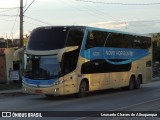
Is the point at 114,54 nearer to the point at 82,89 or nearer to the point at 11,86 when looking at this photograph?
the point at 82,89

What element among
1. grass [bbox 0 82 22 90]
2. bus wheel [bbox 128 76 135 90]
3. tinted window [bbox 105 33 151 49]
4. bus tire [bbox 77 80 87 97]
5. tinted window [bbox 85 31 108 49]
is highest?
tinted window [bbox 85 31 108 49]

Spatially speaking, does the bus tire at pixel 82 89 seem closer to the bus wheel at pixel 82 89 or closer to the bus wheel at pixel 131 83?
the bus wheel at pixel 82 89

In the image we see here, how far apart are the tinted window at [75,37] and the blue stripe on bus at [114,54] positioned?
66 cm

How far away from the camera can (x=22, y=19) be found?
35.9m

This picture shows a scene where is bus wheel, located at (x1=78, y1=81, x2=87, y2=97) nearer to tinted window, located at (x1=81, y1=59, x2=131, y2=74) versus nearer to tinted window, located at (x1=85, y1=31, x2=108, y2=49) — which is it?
tinted window, located at (x1=81, y1=59, x2=131, y2=74)

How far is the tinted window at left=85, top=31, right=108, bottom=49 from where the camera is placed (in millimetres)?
24172

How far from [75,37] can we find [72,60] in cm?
121

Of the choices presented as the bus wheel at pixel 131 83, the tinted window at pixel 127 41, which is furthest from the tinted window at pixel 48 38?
the bus wheel at pixel 131 83

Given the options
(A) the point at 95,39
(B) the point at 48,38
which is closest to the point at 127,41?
(A) the point at 95,39

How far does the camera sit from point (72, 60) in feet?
74.5

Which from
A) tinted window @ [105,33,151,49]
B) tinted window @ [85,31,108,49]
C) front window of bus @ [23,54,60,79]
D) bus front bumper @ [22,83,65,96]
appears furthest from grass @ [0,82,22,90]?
bus front bumper @ [22,83,65,96]

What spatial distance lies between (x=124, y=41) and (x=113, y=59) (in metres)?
1.99

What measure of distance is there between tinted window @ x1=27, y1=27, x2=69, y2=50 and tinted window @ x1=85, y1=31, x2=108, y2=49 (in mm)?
2191

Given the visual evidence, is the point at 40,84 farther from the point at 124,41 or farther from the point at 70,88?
the point at 124,41
